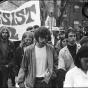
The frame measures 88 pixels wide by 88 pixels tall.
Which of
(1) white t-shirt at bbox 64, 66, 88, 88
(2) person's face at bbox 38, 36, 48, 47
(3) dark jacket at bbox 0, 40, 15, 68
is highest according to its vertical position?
(2) person's face at bbox 38, 36, 48, 47

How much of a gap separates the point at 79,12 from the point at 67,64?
49.1 metres

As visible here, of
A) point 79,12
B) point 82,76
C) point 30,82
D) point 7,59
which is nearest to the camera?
point 82,76

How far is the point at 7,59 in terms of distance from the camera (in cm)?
761

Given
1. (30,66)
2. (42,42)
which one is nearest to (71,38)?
(42,42)

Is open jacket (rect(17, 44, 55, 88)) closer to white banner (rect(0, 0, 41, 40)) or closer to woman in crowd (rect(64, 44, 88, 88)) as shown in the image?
woman in crowd (rect(64, 44, 88, 88))

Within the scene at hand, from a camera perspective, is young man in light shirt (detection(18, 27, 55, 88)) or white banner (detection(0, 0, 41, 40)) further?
white banner (detection(0, 0, 41, 40))

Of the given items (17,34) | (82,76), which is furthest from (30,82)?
(17,34)

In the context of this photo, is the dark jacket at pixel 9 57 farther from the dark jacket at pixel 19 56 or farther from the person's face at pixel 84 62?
the person's face at pixel 84 62

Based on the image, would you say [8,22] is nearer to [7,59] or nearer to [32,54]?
[7,59]

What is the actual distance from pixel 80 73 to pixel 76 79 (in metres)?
0.10

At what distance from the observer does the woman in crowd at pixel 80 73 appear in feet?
12.1

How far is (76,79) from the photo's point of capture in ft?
12.2

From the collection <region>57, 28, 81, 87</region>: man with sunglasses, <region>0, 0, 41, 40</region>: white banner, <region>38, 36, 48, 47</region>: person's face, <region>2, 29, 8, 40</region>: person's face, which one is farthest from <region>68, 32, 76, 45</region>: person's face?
<region>0, 0, 41, 40</region>: white banner

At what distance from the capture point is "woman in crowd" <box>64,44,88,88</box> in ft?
12.1
